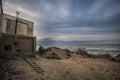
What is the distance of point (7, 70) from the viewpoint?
9.06 m

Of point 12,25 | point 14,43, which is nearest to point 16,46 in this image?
point 14,43

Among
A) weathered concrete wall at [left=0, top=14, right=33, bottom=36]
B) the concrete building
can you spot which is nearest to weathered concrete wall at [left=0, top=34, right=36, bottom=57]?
the concrete building

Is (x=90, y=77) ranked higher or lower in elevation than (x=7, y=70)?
lower

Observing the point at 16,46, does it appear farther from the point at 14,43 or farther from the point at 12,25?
the point at 12,25

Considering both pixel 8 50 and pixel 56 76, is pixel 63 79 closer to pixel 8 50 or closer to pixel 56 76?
pixel 56 76

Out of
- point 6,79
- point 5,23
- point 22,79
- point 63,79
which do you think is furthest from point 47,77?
Answer: point 5,23

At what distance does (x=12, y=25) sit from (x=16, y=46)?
7.58 m

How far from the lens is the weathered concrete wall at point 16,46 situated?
41.0 ft

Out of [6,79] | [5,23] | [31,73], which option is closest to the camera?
[6,79]

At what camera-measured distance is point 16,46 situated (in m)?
13.2

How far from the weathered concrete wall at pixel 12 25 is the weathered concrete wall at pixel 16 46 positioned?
15.4ft

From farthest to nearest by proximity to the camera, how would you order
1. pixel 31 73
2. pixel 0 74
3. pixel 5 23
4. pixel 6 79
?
pixel 5 23 → pixel 31 73 → pixel 0 74 → pixel 6 79

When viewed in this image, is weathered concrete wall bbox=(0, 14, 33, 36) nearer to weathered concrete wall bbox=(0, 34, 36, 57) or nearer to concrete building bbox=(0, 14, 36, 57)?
concrete building bbox=(0, 14, 36, 57)

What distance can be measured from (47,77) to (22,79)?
2078 mm
